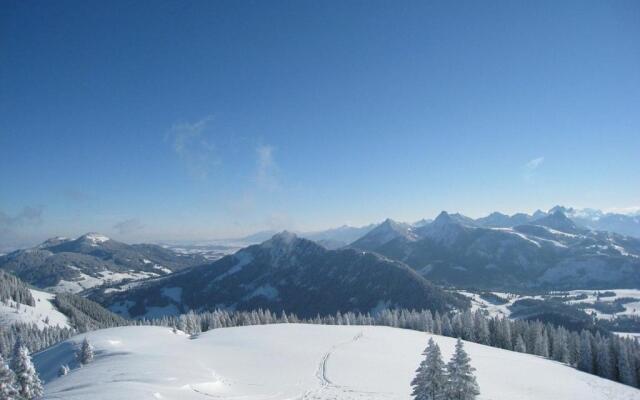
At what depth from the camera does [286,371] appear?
5238cm

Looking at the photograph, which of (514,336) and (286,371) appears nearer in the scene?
(286,371)

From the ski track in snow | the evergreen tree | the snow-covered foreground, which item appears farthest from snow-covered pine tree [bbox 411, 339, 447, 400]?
the evergreen tree

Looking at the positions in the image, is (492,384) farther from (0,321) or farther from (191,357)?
(0,321)

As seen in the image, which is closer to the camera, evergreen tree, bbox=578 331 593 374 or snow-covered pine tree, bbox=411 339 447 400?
snow-covered pine tree, bbox=411 339 447 400

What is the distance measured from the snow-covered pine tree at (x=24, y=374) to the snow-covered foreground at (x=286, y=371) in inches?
60.3

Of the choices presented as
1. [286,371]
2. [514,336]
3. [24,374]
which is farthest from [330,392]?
[514,336]

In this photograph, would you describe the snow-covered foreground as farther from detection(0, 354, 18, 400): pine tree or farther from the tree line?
the tree line

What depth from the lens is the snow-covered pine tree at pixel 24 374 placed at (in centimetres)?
3994

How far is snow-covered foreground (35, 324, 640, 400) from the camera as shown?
38656 mm

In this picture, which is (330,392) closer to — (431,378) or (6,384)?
(431,378)

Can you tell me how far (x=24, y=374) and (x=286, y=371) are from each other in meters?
29.9

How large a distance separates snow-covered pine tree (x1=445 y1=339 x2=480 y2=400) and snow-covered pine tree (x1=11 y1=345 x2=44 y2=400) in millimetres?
41052

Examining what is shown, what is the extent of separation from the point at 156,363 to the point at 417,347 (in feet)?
168

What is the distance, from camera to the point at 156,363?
49.8 metres
